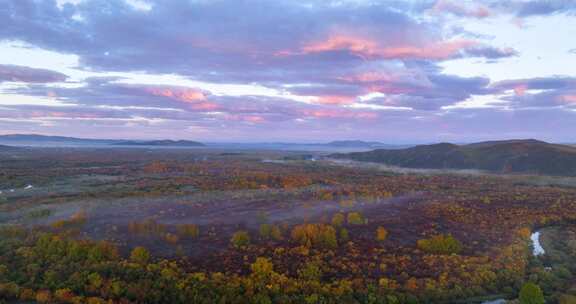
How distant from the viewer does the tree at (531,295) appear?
1753cm

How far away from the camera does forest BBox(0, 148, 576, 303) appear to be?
60.9 ft

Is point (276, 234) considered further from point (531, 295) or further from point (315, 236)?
point (531, 295)

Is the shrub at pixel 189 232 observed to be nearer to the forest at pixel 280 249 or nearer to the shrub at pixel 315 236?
the forest at pixel 280 249

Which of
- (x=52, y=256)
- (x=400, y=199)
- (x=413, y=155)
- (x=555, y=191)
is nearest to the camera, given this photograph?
(x=52, y=256)

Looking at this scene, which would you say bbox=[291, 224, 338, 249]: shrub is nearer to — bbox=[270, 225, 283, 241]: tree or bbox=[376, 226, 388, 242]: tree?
bbox=[270, 225, 283, 241]: tree

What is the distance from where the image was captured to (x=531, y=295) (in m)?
17.6

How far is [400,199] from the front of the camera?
48188 millimetres

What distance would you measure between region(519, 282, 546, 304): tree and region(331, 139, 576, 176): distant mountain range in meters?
88.8

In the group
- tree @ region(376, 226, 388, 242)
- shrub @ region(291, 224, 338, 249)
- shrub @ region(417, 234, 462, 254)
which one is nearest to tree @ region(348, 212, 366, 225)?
tree @ region(376, 226, 388, 242)

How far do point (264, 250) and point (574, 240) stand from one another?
22.7 metres

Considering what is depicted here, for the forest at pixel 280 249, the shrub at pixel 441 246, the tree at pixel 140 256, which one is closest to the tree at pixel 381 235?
the forest at pixel 280 249

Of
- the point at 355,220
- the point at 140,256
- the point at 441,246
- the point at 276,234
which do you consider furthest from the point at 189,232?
the point at 441,246

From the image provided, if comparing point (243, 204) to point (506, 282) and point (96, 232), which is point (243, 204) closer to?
point (96, 232)

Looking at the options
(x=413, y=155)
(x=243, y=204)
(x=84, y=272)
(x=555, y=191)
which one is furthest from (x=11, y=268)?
(x=413, y=155)
